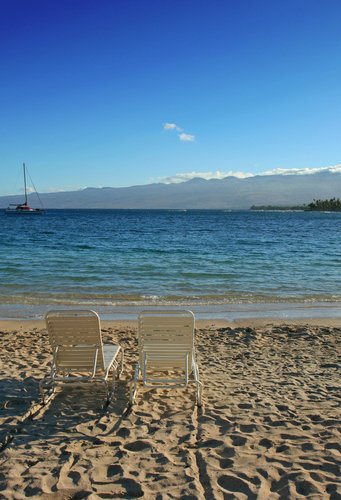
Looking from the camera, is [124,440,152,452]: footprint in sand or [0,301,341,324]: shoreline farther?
[0,301,341,324]: shoreline

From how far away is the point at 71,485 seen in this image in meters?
3.42

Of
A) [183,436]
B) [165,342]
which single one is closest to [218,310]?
[165,342]

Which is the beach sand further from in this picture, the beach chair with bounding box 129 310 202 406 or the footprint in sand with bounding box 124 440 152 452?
the beach chair with bounding box 129 310 202 406

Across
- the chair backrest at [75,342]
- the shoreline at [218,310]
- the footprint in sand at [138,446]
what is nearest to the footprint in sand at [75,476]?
the footprint in sand at [138,446]

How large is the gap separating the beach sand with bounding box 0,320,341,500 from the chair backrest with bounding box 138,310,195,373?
44 cm

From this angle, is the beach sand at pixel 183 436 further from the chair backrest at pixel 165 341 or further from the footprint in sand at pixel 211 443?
the chair backrest at pixel 165 341

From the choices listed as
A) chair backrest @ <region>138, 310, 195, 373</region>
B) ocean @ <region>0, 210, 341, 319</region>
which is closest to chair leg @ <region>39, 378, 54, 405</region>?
chair backrest @ <region>138, 310, 195, 373</region>

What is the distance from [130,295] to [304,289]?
5.77 m

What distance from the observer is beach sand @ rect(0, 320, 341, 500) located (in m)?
3.44

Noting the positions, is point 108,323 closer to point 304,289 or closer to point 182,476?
point 182,476

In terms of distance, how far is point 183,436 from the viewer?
4.26 meters

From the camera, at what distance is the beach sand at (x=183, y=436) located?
344 centimetres

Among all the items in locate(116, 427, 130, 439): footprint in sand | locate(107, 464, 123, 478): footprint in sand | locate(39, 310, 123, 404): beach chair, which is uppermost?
locate(39, 310, 123, 404): beach chair

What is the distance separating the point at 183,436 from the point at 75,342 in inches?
67.1
